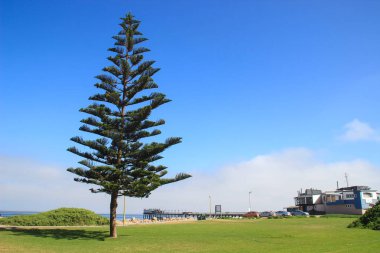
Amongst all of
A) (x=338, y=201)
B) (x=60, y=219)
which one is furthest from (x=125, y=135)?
(x=338, y=201)

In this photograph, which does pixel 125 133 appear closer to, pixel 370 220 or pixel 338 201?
pixel 370 220

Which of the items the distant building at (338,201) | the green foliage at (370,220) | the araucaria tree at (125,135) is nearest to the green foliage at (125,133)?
Result: the araucaria tree at (125,135)

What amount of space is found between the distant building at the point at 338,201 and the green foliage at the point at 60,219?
48748mm

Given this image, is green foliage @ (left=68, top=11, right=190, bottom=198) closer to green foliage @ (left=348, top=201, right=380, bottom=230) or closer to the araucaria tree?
the araucaria tree

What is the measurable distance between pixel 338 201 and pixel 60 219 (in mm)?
54694

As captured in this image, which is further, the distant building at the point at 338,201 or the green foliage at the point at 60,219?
the distant building at the point at 338,201

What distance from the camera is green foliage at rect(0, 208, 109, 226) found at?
2522cm

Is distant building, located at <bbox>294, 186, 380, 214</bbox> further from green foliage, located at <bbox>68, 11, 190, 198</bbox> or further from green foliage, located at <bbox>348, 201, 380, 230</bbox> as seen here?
green foliage, located at <bbox>68, 11, 190, 198</bbox>

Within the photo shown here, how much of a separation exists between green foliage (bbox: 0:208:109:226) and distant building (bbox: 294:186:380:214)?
48.7m

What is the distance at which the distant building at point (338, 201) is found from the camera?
5994 cm

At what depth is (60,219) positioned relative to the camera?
Result: 26203 millimetres

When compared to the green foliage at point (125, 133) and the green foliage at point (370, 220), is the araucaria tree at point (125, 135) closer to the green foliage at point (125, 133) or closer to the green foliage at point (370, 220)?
the green foliage at point (125, 133)

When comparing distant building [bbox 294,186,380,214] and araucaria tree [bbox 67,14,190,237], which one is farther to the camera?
distant building [bbox 294,186,380,214]

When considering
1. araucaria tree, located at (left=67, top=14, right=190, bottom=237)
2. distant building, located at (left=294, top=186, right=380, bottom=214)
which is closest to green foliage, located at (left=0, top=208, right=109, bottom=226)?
araucaria tree, located at (left=67, top=14, right=190, bottom=237)
